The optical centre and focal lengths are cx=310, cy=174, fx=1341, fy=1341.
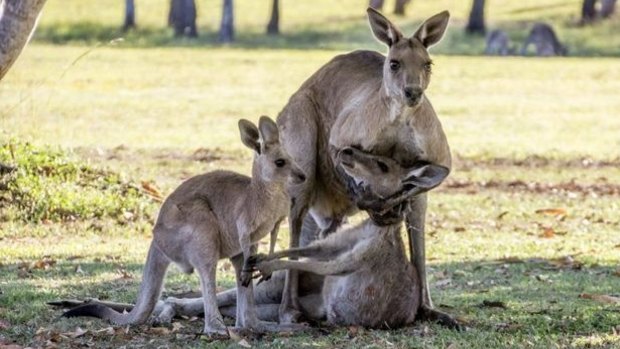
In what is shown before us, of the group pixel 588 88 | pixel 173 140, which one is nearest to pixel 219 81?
pixel 588 88

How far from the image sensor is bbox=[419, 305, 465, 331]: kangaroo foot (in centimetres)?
741

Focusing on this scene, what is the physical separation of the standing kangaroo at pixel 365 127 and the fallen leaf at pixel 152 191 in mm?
→ 4598

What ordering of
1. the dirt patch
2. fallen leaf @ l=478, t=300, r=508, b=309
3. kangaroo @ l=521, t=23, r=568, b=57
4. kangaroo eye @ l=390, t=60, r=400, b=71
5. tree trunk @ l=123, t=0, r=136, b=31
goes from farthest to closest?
tree trunk @ l=123, t=0, r=136, b=31
kangaroo @ l=521, t=23, r=568, b=57
the dirt patch
fallen leaf @ l=478, t=300, r=508, b=309
kangaroo eye @ l=390, t=60, r=400, b=71

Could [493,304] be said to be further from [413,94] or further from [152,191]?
[152,191]

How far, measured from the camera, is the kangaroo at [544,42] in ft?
131

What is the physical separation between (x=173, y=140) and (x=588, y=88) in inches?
490

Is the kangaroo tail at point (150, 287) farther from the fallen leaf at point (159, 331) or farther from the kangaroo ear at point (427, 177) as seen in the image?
the kangaroo ear at point (427, 177)

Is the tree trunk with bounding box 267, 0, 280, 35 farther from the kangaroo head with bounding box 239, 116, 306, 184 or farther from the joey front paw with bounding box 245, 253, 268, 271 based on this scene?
the joey front paw with bounding box 245, 253, 268, 271

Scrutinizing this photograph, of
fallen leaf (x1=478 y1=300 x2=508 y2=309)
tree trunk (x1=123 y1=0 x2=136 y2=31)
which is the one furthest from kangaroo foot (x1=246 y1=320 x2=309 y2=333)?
tree trunk (x1=123 y1=0 x2=136 y2=31)

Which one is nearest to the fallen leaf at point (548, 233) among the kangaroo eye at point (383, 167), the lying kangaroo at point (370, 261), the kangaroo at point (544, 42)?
the lying kangaroo at point (370, 261)

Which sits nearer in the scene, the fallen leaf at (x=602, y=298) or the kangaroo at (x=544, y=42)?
the fallen leaf at (x=602, y=298)

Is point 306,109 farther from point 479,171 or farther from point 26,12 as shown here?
point 479,171

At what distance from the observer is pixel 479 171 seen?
16547mm

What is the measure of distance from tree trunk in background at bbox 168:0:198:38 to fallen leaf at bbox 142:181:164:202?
30452mm
